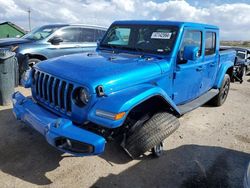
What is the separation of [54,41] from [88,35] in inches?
50.1

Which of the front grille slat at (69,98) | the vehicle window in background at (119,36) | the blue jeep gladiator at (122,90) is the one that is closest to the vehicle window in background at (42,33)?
the blue jeep gladiator at (122,90)

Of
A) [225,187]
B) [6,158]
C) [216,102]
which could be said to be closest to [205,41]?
[216,102]

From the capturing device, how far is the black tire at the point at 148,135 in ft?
11.0

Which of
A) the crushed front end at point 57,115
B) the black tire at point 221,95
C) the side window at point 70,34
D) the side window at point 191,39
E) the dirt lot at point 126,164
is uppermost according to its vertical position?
the side window at point 191,39

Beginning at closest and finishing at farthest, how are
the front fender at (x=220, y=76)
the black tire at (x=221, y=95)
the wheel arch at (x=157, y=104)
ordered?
the wheel arch at (x=157, y=104) → the front fender at (x=220, y=76) → the black tire at (x=221, y=95)

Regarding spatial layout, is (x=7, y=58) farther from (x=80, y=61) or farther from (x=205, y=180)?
(x=205, y=180)

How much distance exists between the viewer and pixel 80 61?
144 inches

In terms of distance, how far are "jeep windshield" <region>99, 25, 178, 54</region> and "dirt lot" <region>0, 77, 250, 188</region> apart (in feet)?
5.19

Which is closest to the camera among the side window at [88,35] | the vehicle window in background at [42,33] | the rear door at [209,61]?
the rear door at [209,61]

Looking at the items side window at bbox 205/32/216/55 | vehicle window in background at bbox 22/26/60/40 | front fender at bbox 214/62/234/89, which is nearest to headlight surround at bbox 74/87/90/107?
side window at bbox 205/32/216/55

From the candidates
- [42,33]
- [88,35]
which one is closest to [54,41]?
[42,33]

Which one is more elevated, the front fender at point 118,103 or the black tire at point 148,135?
the front fender at point 118,103

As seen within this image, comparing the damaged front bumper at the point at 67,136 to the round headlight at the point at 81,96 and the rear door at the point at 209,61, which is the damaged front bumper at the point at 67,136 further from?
the rear door at the point at 209,61

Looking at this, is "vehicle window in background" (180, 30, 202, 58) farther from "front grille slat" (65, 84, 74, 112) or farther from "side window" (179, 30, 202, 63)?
"front grille slat" (65, 84, 74, 112)
